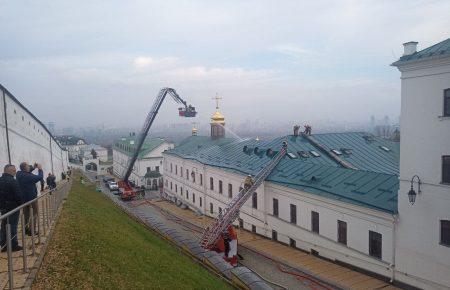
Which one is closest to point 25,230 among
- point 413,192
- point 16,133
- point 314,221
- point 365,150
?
point 16,133

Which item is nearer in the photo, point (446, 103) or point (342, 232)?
point (446, 103)

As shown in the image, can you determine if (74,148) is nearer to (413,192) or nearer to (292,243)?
(292,243)

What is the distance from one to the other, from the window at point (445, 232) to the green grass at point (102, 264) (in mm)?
8999

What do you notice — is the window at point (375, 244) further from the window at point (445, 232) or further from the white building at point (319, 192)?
the window at point (445, 232)

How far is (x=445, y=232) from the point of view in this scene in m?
16.0

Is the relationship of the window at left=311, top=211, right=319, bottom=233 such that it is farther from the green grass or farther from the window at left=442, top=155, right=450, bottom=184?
the green grass

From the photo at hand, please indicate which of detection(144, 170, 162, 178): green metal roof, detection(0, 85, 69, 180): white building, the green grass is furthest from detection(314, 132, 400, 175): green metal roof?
detection(144, 170, 162, 178): green metal roof

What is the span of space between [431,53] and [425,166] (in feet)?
15.2

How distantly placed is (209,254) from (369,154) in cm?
1798

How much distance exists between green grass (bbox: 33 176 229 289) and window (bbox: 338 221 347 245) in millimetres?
8166

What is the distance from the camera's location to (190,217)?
39.1 metres

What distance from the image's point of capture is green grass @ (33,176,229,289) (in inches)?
360

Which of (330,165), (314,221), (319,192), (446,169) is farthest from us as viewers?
(330,165)

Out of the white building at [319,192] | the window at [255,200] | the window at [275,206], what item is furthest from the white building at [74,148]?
the window at [275,206]
